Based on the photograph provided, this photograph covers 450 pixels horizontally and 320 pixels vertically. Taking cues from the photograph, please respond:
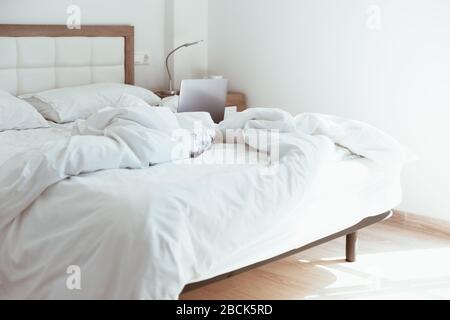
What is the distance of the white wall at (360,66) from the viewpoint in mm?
3822


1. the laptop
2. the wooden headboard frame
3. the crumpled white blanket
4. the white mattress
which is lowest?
the white mattress

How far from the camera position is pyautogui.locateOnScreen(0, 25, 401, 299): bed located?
216 cm

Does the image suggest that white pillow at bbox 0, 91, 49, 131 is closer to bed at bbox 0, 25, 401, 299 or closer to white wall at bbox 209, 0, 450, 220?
bed at bbox 0, 25, 401, 299

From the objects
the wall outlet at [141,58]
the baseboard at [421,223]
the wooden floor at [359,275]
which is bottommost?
the wooden floor at [359,275]

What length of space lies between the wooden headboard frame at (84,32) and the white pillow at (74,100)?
1.22 feet

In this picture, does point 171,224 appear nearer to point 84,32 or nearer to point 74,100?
point 74,100

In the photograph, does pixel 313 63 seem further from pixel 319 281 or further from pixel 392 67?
pixel 319 281

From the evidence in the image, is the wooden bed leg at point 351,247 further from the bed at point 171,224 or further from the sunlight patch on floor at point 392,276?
the bed at point 171,224

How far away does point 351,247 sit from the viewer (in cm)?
342

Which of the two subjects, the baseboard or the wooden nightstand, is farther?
the wooden nightstand

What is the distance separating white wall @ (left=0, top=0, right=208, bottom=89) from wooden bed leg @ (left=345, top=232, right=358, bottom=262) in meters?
2.14

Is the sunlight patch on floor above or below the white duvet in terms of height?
below

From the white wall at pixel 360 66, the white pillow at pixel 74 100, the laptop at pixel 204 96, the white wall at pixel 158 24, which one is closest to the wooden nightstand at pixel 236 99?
the white wall at pixel 360 66

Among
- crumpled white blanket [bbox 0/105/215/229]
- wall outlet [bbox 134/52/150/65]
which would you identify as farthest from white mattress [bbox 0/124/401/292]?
wall outlet [bbox 134/52/150/65]
